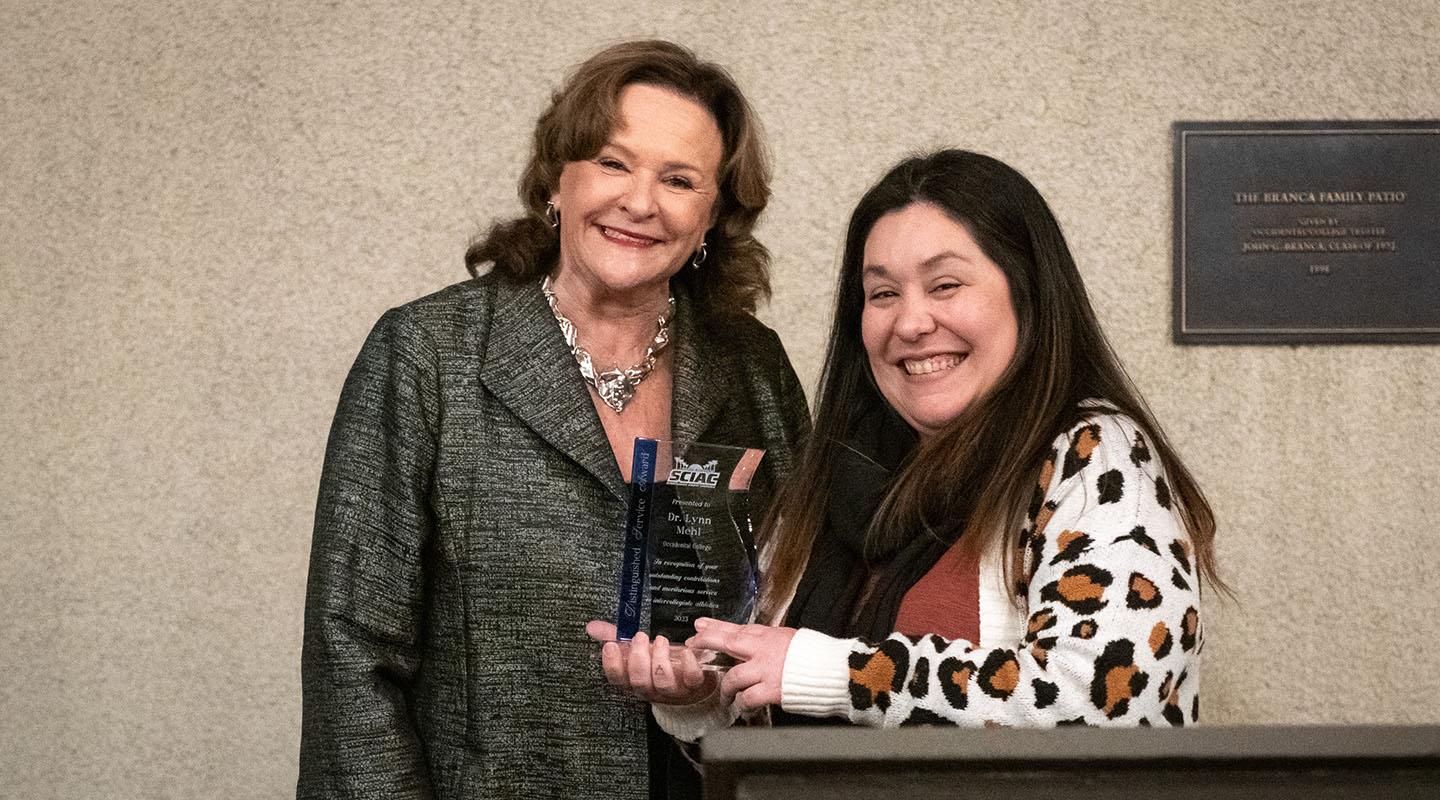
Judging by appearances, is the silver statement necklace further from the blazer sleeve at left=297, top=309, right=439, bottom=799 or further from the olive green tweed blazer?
the blazer sleeve at left=297, top=309, right=439, bottom=799

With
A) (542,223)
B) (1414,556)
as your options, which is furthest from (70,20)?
(1414,556)

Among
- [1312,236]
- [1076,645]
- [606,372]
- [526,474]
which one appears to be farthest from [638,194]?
[1312,236]

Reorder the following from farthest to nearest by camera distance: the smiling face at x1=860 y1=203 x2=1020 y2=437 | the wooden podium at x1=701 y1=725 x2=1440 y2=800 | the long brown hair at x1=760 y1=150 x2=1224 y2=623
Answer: the smiling face at x1=860 y1=203 x2=1020 y2=437, the long brown hair at x1=760 y1=150 x2=1224 y2=623, the wooden podium at x1=701 y1=725 x2=1440 y2=800

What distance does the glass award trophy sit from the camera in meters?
1.62

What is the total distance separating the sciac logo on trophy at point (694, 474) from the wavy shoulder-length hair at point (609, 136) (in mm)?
594

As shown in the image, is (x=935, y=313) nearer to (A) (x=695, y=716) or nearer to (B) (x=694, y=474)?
(B) (x=694, y=474)

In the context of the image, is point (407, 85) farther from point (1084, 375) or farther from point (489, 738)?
point (1084, 375)

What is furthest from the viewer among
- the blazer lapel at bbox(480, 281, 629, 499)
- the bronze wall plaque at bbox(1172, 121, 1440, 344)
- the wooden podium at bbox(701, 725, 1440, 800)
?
the bronze wall plaque at bbox(1172, 121, 1440, 344)

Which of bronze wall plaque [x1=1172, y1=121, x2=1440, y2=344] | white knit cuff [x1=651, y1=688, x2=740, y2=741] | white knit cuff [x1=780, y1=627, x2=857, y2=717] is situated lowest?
white knit cuff [x1=651, y1=688, x2=740, y2=741]

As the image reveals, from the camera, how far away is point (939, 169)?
1.68m

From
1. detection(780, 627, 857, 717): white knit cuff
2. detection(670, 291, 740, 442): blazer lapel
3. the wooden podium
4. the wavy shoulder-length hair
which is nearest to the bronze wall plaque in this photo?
the wavy shoulder-length hair

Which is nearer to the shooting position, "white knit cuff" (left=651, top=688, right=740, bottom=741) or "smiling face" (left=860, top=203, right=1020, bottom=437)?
"smiling face" (left=860, top=203, right=1020, bottom=437)

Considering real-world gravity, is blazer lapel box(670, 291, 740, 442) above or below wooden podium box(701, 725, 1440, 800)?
above

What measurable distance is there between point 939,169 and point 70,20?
7.96ft
